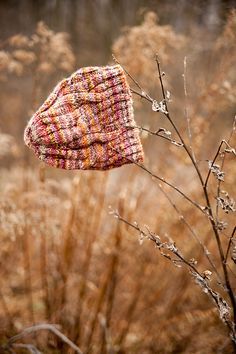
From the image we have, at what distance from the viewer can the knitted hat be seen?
1049mm

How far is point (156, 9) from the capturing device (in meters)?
3.15

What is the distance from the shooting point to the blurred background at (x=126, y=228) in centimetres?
192

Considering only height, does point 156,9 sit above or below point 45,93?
above

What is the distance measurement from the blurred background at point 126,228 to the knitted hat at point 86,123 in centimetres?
40

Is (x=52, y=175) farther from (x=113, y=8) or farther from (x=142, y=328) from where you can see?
(x=142, y=328)

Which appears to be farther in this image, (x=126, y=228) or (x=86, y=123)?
(x=126, y=228)

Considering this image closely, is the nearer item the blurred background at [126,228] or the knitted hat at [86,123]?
the knitted hat at [86,123]

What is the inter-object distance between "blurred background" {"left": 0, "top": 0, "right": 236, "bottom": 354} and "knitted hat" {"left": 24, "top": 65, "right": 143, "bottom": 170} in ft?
1.33

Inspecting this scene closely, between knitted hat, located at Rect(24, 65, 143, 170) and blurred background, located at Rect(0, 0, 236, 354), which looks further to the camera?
blurred background, located at Rect(0, 0, 236, 354)

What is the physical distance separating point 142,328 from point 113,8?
12.4ft

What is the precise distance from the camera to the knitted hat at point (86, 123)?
41.3 inches

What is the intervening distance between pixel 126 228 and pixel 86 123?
1.18m

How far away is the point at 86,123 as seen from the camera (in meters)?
1.07

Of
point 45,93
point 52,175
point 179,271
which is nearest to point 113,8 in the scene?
point 45,93
